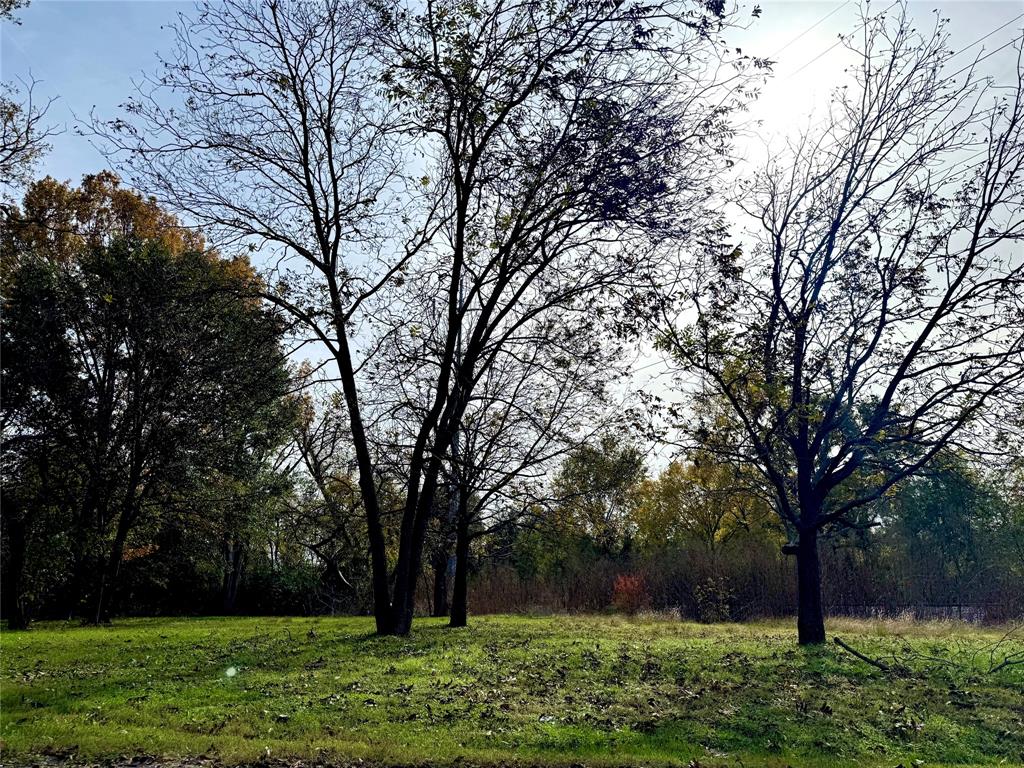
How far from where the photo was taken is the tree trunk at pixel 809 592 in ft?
53.4

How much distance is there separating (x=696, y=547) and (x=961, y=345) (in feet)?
65.9

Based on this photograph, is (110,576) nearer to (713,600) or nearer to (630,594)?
(630,594)

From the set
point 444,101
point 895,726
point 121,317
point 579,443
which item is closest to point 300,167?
point 444,101

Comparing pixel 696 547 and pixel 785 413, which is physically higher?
pixel 785 413

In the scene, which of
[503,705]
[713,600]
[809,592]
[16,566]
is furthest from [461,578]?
[503,705]

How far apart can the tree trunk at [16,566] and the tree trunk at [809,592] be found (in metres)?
21.3

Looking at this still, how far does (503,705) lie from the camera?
30.7 feet

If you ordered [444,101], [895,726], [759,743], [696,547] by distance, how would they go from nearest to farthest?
[759,743] < [895,726] < [444,101] < [696,547]

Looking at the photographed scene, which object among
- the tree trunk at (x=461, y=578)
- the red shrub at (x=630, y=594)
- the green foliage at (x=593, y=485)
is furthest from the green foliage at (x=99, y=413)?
the red shrub at (x=630, y=594)

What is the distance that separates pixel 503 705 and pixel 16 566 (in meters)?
20.1

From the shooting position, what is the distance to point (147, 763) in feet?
22.3

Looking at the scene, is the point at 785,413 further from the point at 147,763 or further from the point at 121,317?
the point at 121,317

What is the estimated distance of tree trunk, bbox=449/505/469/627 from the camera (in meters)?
23.3

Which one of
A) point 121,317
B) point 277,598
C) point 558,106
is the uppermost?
point 558,106
